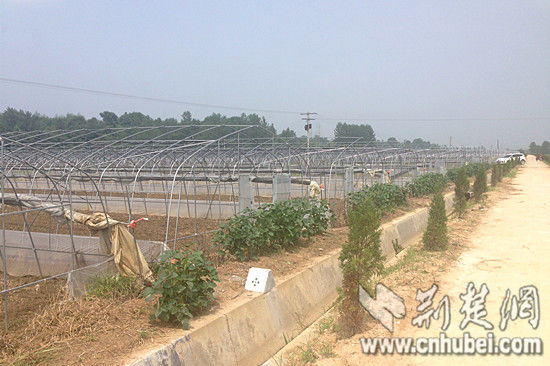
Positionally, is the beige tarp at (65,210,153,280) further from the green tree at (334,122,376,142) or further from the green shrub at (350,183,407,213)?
the green tree at (334,122,376,142)

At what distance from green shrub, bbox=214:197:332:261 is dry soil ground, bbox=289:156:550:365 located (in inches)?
76.7

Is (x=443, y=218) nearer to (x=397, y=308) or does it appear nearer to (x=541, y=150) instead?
(x=397, y=308)

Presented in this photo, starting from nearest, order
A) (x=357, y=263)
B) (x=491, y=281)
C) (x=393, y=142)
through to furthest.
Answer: (x=357, y=263) < (x=491, y=281) < (x=393, y=142)

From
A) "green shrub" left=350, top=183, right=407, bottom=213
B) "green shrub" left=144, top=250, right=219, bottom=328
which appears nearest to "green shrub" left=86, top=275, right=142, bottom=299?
"green shrub" left=144, top=250, right=219, bottom=328

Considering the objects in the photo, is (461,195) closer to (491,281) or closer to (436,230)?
(436,230)

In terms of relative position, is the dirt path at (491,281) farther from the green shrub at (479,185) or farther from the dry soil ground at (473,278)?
the green shrub at (479,185)

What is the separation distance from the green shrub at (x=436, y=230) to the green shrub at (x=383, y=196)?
1944 millimetres

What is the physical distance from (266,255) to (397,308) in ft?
8.51

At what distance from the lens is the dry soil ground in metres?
5.72

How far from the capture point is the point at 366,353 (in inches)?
228

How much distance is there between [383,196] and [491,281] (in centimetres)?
568

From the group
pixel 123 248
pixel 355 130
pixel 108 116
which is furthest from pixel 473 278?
pixel 355 130

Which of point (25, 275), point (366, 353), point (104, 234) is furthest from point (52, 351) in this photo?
point (25, 275)

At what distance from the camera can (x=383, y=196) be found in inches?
553
